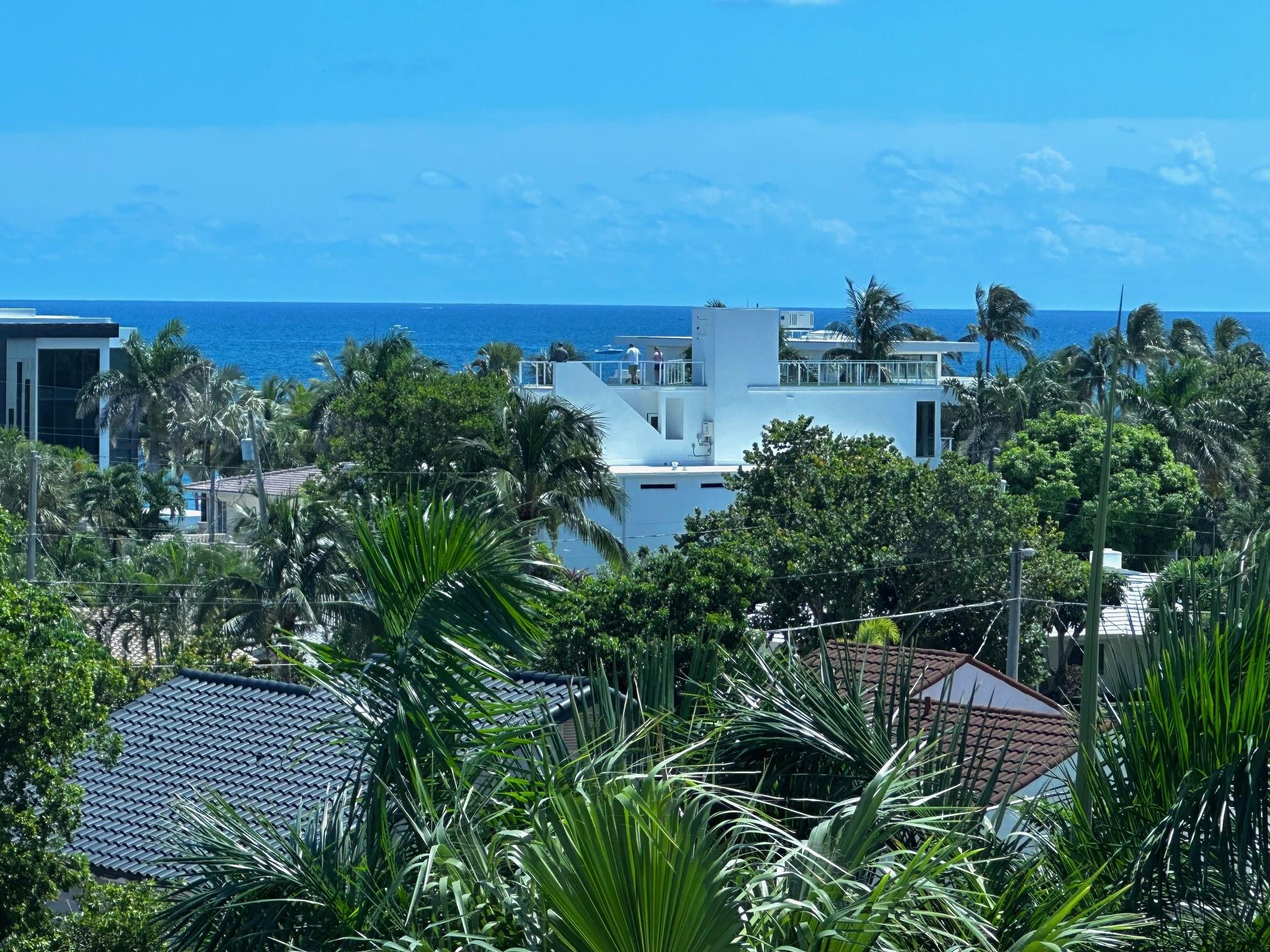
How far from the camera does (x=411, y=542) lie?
289 inches

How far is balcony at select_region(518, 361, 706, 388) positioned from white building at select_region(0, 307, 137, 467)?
20.1 metres

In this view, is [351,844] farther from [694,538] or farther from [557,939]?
[694,538]

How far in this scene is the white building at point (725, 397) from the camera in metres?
50.8

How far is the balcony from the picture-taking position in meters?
52.2

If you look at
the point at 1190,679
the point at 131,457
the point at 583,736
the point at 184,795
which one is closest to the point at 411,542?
the point at 583,736

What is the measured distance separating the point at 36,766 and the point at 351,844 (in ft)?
12.4

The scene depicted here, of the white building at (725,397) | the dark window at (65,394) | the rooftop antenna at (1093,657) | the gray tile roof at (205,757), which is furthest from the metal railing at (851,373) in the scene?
the rooftop antenna at (1093,657)

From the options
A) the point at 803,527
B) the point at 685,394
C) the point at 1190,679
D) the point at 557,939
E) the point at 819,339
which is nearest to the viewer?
the point at 557,939

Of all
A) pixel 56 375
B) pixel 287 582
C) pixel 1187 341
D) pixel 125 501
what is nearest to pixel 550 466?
pixel 287 582

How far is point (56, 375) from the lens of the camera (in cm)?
6241

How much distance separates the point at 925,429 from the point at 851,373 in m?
3.28

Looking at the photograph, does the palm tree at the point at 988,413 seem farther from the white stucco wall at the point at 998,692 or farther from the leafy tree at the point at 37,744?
the leafy tree at the point at 37,744

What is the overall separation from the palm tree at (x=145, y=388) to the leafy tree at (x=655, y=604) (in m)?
39.3

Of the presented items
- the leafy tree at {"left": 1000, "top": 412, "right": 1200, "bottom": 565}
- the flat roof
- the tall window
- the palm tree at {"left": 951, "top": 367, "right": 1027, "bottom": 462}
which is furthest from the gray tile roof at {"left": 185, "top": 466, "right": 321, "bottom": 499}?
the palm tree at {"left": 951, "top": 367, "right": 1027, "bottom": 462}
